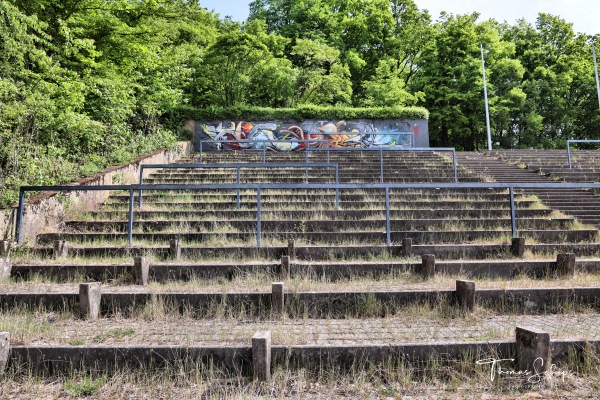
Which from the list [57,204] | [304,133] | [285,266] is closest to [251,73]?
[304,133]

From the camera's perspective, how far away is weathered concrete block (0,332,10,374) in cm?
311

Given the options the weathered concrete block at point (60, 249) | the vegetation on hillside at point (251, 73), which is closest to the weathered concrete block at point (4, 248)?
the weathered concrete block at point (60, 249)

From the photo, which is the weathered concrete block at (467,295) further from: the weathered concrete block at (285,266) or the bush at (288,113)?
the bush at (288,113)

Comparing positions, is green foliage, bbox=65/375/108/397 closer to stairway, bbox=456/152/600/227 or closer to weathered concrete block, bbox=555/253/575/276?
weathered concrete block, bbox=555/253/575/276

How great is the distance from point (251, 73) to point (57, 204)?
18425 millimetres

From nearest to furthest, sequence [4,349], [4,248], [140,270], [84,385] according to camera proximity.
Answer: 1. [84,385]
2. [4,349]
3. [140,270]
4. [4,248]

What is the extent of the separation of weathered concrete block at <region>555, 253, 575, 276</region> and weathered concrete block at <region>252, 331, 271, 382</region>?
177 inches

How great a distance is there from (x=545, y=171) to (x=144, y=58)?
606 inches

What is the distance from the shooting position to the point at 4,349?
3.13 m

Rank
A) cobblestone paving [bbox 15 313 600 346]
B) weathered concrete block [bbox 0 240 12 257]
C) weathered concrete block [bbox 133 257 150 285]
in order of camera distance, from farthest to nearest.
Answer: weathered concrete block [bbox 0 240 12 257] < weathered concrete block [bbox 133 257 150 285] < cobblestone paving [bbox 15 313 600 346]

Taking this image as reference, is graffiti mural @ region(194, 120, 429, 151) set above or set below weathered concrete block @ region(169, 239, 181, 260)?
above

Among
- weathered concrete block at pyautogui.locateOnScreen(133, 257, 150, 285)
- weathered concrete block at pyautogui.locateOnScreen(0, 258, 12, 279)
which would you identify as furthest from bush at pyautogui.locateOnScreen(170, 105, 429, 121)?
weathered concrete block at pyautogui.locateOnScreen(133, 257, 150, 285)

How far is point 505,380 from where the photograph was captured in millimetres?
3072

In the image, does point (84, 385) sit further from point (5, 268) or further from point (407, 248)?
point (407, 248)
